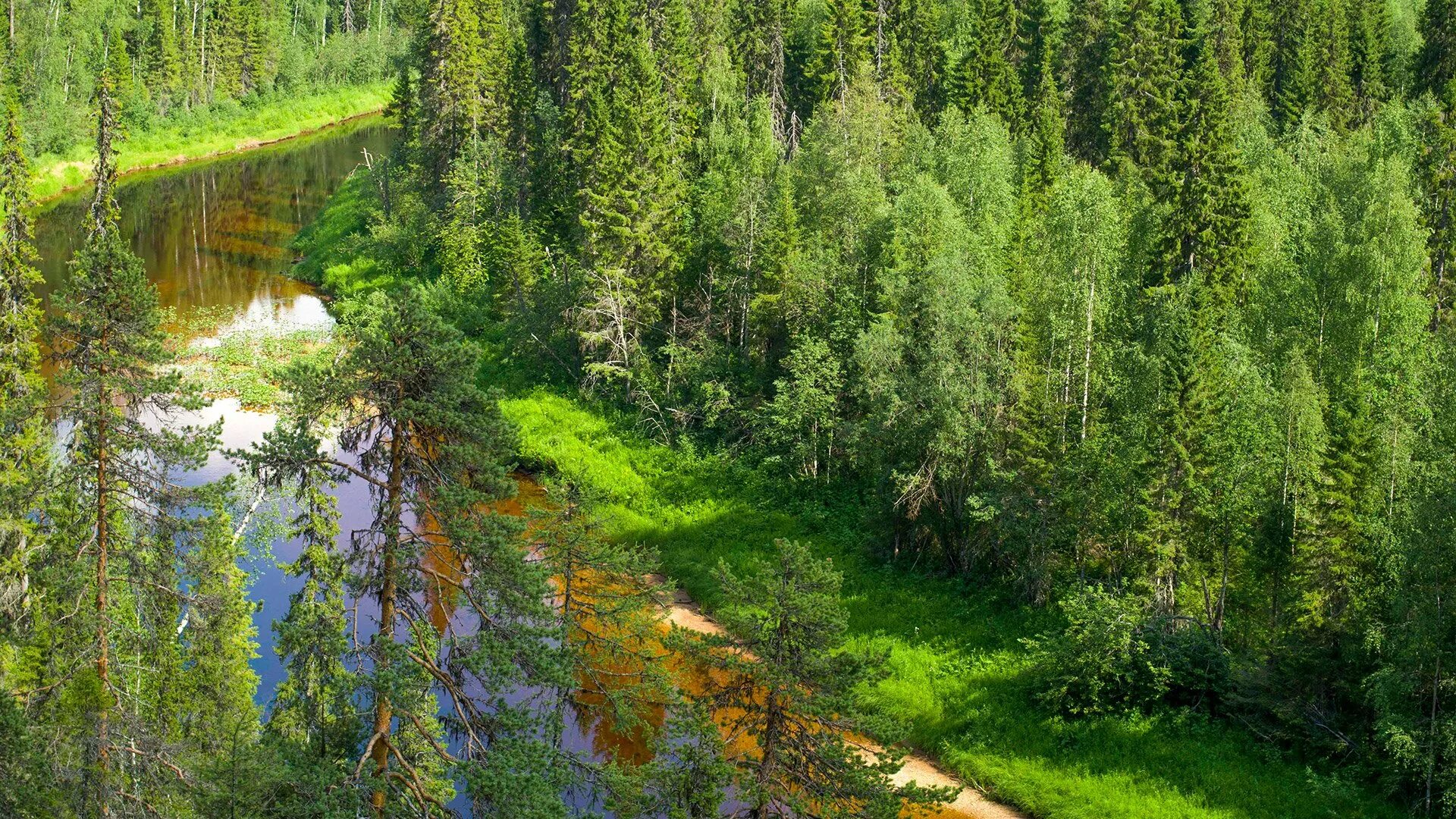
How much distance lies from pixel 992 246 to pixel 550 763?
31.9 meters

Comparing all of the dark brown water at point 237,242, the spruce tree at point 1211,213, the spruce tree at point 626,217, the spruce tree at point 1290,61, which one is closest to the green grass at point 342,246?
the dark brown water at point 237,242

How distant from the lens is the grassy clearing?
28609 mm

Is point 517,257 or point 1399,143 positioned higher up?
point 1399,143

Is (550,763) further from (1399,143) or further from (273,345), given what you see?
→ (273,345)

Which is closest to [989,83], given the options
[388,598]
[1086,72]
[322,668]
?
[1086,72]

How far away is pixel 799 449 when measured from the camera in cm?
4388

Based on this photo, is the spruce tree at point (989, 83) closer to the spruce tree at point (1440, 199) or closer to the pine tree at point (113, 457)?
the spruce tree at point (1440, 199)

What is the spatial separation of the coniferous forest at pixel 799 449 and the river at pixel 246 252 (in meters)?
0.84

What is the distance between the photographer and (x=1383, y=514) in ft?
101

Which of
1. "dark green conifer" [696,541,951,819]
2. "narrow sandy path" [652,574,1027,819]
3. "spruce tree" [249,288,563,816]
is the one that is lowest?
"narrow sandy path" [652,574,1027,819]

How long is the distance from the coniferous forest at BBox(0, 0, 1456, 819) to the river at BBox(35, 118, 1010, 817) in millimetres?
844

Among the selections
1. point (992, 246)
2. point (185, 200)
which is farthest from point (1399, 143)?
point (185, 200)

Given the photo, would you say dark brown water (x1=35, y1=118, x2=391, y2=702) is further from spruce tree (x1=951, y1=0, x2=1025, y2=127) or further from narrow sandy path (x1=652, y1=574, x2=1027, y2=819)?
spruce tree (x1=951, y1=0, x2=1025, y2=127)

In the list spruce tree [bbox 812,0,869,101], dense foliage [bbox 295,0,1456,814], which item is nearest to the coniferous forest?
dense foliage [bbox 295,0,1456,814]
